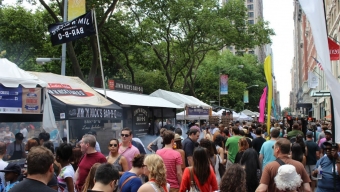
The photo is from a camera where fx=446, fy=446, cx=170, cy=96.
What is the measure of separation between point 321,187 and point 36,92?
21.0 feet

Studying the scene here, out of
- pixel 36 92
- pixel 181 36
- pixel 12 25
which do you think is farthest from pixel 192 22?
pixel 36 92

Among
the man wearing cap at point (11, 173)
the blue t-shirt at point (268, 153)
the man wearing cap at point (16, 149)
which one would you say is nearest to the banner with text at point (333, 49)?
the blue t-shirt at point (268, 153)

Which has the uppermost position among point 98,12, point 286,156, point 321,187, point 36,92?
point 98,12

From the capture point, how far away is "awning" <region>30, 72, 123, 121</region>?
453 inches

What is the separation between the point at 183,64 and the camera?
37.6 metres

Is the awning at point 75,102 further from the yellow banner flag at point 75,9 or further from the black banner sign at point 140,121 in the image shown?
the black banner sign at point 140,121

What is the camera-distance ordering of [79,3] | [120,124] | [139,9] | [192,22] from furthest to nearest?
[192,22], [139,9], [120,124], [79,3]

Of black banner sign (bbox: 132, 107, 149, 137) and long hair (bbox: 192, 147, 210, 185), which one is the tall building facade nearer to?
long hair (bbox: 192, 147, 210, 185)

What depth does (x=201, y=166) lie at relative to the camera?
6.13m

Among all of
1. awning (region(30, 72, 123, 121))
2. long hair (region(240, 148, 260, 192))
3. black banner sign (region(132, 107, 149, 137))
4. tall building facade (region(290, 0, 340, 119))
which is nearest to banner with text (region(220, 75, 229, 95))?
tall building facade (region(290, 0, 340, 119))

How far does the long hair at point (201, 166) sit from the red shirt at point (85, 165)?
1.71m

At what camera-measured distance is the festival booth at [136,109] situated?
16486 millimetres

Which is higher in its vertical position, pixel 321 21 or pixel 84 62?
pixel 84 62

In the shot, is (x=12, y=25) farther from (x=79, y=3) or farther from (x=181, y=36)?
(x=79, y=3)
